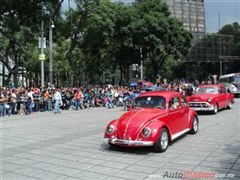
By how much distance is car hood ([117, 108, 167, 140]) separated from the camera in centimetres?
789

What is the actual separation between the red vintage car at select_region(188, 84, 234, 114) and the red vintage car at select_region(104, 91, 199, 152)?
592cm

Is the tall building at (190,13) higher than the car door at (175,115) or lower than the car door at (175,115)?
higher

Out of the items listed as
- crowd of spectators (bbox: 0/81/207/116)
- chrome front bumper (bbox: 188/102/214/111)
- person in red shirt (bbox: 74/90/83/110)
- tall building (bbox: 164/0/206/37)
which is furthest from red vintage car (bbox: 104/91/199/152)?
tall building (bbox: 164/0/206/37)

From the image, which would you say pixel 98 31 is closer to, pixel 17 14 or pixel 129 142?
pixel 17 14

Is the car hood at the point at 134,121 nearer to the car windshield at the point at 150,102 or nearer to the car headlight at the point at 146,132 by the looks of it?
the car headlight at the point at 146,132

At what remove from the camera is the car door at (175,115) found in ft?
29.4

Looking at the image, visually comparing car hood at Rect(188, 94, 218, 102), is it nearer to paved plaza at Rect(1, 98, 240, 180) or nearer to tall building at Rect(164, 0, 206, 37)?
paved plaza at Rect(1, 98, 240, 180)

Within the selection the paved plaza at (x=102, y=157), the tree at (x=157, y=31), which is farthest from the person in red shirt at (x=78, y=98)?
the tree at (x=157, y=31)

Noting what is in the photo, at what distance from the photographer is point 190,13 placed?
60250 mm

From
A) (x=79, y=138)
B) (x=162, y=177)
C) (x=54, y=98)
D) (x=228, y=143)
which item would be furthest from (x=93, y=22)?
(x=162, y=177)

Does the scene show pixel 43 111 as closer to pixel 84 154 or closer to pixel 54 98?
pixel 54 98

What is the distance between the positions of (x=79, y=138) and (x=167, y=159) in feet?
12.4

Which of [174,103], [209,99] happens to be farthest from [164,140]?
[209,99]

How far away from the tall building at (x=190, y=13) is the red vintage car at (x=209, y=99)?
38.4 meters
